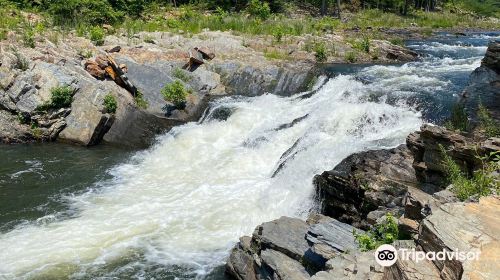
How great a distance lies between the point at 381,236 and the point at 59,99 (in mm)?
16291

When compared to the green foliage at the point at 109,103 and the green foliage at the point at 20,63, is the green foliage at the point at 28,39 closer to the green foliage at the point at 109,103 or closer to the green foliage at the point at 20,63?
the green foliage at the point at 20,63

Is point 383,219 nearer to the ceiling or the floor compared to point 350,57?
nearer to the ceiling

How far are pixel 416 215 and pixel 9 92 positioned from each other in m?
18.6

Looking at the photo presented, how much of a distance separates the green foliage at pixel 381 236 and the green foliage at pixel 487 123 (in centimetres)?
464

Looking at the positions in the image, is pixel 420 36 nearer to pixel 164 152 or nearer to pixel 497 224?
pixel 164 152

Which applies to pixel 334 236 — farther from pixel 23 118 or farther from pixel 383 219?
pixel 23 118

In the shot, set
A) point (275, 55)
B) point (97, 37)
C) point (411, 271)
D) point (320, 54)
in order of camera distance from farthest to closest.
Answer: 1. point (320, 54)
2. point (275, 55)
3. point (97, 37)
4. point (411, 271)

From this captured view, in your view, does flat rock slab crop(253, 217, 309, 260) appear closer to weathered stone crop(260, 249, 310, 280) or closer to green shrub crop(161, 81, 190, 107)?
weathered stone crop(260, 249, 310, 280)

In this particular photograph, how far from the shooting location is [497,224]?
598 cm

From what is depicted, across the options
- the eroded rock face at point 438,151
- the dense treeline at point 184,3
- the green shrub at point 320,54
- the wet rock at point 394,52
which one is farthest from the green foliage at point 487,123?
the dense treeline at point 184,3

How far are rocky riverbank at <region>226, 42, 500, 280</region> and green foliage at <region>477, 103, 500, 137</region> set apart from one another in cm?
32

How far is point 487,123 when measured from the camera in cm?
1129

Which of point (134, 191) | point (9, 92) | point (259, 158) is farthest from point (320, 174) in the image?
point (9, 92)

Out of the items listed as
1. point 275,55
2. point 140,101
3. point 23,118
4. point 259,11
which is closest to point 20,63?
point 23,118
